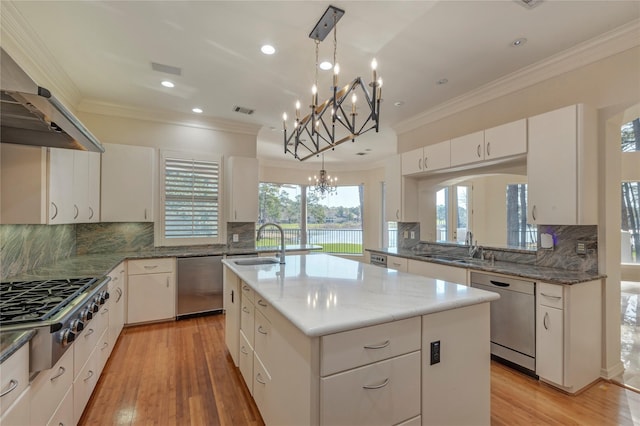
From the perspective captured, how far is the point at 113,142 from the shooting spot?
4109 millimetres

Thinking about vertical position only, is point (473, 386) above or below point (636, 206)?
below

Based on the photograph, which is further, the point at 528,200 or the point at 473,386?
the point at 528,200

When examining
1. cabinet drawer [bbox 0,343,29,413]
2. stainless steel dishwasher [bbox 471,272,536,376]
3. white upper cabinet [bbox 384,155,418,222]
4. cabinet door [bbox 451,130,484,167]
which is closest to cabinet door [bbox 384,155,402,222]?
white upper cabinet [bbox 384,155,418,222]

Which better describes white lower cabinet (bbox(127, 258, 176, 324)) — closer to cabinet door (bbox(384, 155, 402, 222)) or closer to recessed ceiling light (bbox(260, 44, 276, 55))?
recessed ceiling light (bbox(260, 44, 276, 55))

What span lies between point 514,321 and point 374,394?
80.2 inches

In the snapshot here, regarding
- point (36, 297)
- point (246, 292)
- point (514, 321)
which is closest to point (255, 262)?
point (246, 292)

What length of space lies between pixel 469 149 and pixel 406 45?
1.50m

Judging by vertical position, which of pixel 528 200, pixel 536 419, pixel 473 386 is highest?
pixel 528 200

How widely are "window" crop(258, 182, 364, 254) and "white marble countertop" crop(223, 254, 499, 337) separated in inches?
217

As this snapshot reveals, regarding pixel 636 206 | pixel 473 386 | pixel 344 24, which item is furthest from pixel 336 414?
pixel 636 206

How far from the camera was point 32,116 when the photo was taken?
1.65 m

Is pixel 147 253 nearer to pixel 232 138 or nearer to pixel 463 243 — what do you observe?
pixel 232 138

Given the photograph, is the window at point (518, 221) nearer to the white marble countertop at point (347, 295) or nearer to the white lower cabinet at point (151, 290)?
the white marble countertop at point (347, 295)

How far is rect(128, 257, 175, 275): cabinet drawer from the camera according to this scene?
3.83 m
